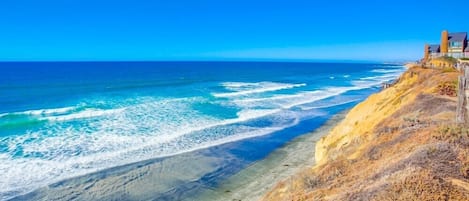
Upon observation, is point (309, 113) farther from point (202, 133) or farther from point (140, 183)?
point (140, 183)

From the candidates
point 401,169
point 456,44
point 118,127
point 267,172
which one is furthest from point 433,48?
point 401,169

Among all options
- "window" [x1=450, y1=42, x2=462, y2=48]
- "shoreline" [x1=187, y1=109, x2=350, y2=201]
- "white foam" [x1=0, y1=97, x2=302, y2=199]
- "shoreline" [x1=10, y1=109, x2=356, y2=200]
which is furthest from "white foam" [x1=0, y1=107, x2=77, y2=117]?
"window" [x1=450, y1=42, x2=462, y2=48]

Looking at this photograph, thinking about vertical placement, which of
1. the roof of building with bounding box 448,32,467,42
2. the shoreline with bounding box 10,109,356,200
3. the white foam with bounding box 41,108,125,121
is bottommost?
the shoreline with bounding box 10,109,356,200

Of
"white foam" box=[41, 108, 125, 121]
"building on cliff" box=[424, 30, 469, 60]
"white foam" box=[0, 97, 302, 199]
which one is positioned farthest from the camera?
"building on cliff" box=[424, 30, 469, 60]

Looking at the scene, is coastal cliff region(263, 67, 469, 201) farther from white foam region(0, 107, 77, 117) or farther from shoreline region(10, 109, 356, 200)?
white foam region(0, 107, 77, 117)

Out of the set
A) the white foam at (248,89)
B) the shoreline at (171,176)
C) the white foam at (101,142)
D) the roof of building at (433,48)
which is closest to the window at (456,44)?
the roof of building at (433,48)

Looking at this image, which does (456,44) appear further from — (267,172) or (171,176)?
(171,176)

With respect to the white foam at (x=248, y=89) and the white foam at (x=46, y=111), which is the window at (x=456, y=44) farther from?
the white foam at (x=46, y=111)

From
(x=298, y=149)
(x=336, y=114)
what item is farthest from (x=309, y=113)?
(x=298, y=149)
